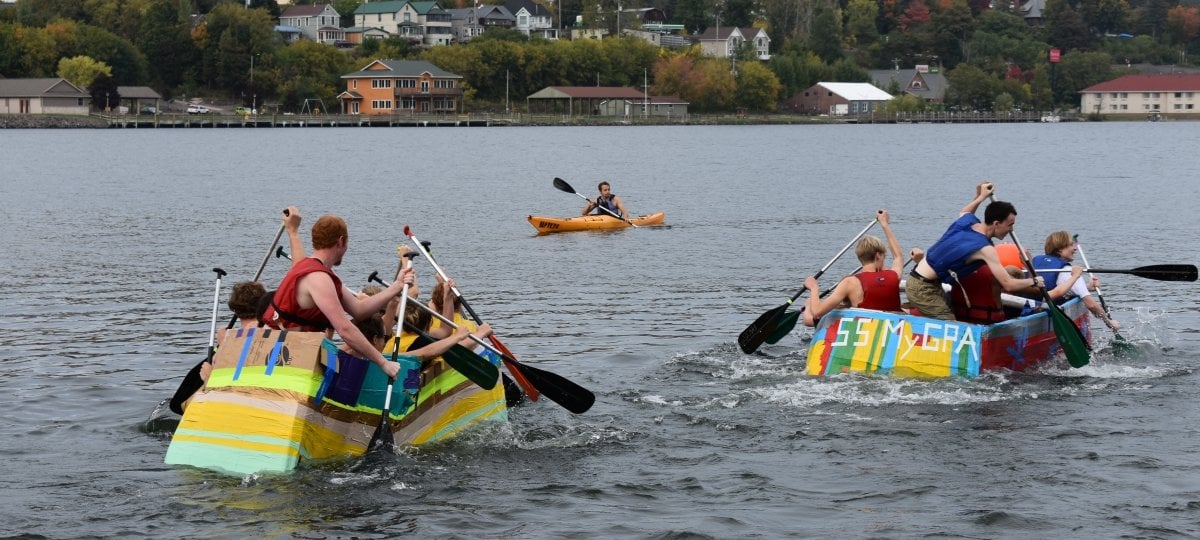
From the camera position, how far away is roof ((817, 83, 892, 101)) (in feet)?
625

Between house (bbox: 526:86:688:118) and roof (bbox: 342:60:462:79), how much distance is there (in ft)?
36.0

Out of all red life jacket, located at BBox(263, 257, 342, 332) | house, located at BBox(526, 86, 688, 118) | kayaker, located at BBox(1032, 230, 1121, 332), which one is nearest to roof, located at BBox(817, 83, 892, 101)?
house, located at BBox(526, 86, 688, 118)

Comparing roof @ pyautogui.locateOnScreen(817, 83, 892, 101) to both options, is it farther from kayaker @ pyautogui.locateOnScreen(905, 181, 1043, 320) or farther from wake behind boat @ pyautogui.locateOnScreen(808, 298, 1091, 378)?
wake behind boat @ pyautogui.locateOnScreen(808, 298, 1091, 378)

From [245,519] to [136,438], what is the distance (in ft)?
10.7

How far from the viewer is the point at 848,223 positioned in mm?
42750

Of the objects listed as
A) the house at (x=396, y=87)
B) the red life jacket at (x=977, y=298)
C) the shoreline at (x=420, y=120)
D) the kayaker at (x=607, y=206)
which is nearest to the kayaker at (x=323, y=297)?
the red life jacket at (x=977, y=298)

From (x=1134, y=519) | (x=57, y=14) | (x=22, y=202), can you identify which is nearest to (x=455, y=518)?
(x=1134, y=519)

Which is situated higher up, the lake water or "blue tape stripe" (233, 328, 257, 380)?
"blue tape stripe" (233, 328, 257, 380)

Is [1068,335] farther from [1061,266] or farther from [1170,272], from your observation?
[1170,272]

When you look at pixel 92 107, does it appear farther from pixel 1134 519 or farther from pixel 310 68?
pixel 1134 519

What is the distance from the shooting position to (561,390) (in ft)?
47.1

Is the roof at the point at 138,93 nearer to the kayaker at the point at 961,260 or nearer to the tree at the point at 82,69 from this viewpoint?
the tree at the point at 82,69

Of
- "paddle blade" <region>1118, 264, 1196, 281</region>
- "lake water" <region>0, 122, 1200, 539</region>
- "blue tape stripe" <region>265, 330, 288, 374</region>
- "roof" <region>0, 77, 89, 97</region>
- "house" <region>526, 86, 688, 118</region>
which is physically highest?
"roof" <region>0, 77, 89, 97</region>

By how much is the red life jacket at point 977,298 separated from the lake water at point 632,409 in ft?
A: 2.28
